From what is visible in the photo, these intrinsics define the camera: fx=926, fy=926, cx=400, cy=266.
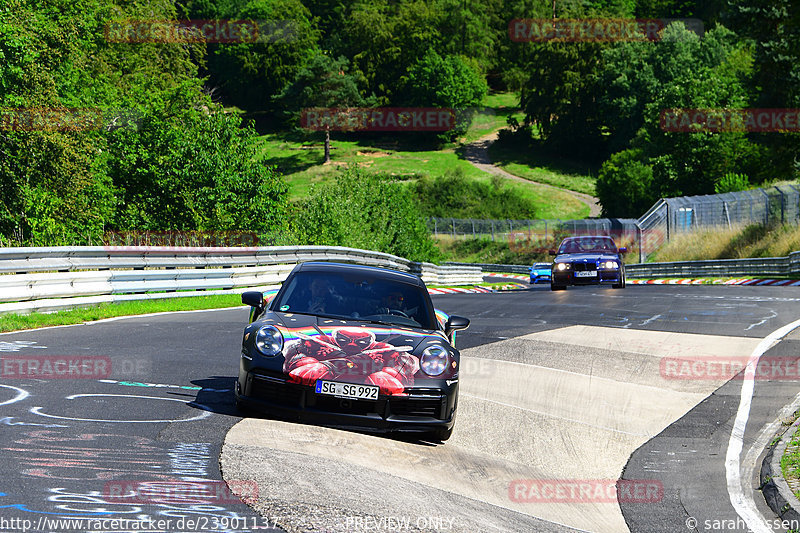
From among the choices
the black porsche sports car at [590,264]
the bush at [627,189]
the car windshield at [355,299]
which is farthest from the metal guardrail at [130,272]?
the bush at [627,189]

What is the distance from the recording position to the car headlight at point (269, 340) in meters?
7.23

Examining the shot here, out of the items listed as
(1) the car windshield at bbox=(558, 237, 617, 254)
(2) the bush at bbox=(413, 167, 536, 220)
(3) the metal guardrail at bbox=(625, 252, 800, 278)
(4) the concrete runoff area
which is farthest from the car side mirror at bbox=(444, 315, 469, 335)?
(2) the bush at bbox=(413, 167, 536, 220)

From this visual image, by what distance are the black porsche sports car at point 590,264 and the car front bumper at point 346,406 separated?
1896 cm

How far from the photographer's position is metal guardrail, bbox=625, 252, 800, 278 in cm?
3241

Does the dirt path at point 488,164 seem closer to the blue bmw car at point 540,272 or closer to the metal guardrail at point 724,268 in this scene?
the metal guardrail at point 724,268

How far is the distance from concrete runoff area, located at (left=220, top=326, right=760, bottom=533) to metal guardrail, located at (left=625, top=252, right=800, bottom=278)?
21680 millimetres

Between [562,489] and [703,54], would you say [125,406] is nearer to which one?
[562,489]

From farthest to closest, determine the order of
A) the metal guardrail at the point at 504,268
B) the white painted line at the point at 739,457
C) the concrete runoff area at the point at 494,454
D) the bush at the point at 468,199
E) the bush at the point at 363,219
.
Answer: the bush at the point at 468,199
the metal guardrail at the point at 504,268
the bush at the point at 363,219
the white painted line at the point at 739,457
the concrete runoff area at the point at 494,454

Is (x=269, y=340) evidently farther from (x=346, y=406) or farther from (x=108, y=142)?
(x=108, y=142)

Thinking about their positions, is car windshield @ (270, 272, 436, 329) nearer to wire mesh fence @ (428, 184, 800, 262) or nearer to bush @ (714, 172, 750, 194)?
wire mesh fence @ (428, 184, 800, 262)

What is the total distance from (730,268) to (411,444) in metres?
31.3

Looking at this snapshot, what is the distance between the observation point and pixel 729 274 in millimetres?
36000

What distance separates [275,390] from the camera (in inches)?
278

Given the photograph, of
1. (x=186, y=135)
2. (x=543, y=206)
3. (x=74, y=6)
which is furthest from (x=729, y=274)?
(x=543, y=206)
